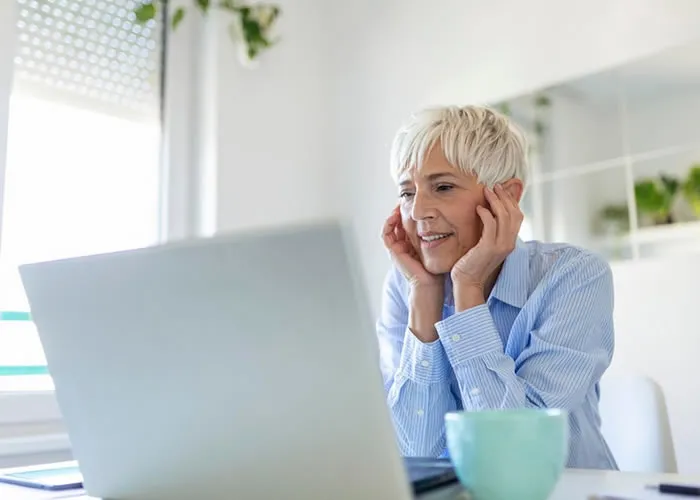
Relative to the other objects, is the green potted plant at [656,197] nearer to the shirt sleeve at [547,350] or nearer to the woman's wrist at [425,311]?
the shirt sleeve at [547,350]

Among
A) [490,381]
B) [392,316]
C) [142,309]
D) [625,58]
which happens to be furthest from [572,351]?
[625,58]

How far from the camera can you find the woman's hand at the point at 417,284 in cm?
106

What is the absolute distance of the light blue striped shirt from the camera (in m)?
0.93

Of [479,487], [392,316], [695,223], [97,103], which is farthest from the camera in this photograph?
[97,103]

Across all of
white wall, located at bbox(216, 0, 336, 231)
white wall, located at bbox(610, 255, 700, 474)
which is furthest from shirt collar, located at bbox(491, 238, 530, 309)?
white wall, located at bbox(216, 0, 336, 231)

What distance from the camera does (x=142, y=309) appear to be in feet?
1.80

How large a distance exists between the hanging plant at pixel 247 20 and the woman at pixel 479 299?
3.82ft

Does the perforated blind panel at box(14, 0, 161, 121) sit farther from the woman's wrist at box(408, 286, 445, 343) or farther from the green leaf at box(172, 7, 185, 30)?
the woman's wrist at box(408, 286, 445, 343)

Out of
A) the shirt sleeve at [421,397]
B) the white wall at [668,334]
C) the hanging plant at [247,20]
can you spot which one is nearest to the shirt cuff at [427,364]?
the shirt sleeve at [421,397]

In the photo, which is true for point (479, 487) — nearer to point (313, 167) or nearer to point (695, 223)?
point (695, 223)

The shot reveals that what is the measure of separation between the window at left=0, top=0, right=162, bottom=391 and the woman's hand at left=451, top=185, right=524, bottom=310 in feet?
2.96

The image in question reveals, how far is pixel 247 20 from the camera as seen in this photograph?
2189 millimetres

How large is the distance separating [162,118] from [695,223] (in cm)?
148

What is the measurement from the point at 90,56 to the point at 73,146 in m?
0.26
